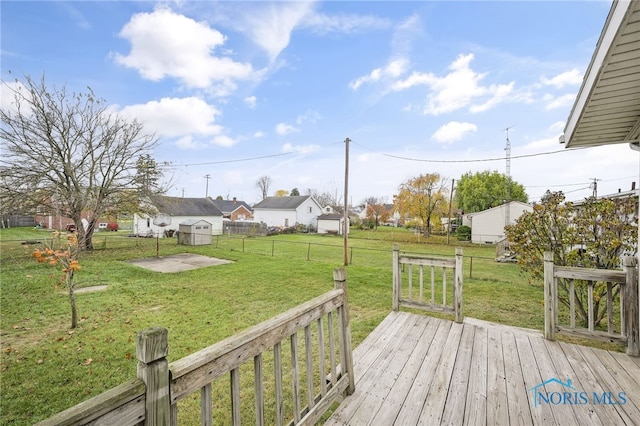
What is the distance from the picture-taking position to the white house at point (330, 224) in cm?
3264

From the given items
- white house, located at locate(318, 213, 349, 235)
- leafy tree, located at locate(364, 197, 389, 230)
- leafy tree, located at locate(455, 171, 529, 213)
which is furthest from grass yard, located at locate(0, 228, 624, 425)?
leafy tree, located at locate(364, 197, 389, 230)

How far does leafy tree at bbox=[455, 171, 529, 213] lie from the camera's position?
107ft

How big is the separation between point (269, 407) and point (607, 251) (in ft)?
A: 18.3

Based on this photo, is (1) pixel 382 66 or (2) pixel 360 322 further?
(1) pixel 382 66

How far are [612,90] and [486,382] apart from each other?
333 centimetres

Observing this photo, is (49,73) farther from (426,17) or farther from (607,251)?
(607,251)

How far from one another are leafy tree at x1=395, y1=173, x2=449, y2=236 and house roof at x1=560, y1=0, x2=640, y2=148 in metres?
23.3

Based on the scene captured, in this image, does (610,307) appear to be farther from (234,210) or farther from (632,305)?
(234,210)

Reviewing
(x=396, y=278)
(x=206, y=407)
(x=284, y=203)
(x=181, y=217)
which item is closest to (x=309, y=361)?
(x=206, y=407)

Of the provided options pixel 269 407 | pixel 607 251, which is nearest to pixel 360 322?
pixel 269 407

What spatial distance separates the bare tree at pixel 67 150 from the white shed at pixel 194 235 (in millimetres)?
3952

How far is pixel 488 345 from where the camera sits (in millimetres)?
3506

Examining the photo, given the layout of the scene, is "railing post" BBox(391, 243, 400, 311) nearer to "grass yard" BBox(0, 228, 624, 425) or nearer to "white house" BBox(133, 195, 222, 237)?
"grass yard" BBox(0, 228, 624, 425)

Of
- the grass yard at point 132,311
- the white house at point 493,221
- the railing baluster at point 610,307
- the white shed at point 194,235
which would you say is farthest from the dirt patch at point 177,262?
the white house at point 493,221
